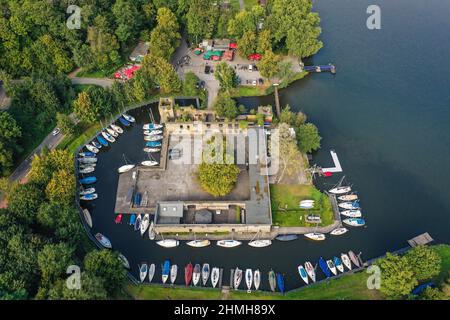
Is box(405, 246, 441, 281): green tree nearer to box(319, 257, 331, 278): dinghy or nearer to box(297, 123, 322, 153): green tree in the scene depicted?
box(319, 257, 331, 278): dinghy

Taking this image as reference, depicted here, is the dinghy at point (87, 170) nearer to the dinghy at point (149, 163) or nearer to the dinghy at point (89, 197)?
the dinghy at point (89, 197)

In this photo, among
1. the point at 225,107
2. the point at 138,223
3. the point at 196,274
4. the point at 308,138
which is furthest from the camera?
the point at 225,107

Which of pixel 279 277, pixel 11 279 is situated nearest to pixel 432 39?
pixel 279 277

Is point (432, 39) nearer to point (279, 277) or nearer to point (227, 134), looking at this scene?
point (227, 134)

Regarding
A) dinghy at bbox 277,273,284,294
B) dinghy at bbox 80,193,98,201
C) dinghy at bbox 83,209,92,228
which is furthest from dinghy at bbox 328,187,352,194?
dinghy at bbox 80,193,98,201

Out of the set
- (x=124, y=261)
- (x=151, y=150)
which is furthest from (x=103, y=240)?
(x=151, y=150)

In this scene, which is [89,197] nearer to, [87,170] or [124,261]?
[87,170]
